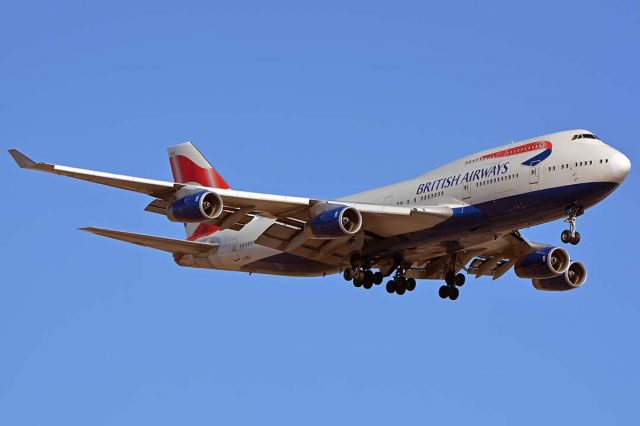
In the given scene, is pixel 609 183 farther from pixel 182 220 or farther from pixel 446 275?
pixel 182 220

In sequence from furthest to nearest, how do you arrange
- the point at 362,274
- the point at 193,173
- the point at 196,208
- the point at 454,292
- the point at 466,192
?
the point at 193,173, the point at 454,292, the point at 362,274, the point at 466,192, the point at 196,208

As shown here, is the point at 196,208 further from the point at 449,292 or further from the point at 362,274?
the point at 449,292

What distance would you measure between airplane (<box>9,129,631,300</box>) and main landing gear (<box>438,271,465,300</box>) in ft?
0.18

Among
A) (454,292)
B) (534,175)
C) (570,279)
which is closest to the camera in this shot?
(534,175)

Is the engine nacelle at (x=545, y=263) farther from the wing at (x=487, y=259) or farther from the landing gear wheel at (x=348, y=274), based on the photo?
the landing gear wheel at (x=348, y=274)

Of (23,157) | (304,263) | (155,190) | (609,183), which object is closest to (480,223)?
(609,183)

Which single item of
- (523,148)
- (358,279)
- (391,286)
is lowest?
(358,279)

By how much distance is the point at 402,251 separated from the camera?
5675cm

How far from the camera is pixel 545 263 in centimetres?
6062

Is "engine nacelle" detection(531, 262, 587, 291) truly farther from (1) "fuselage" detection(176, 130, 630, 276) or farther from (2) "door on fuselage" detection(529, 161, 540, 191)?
(2) "door on fuselage" detection(529, 161, 540, 191)

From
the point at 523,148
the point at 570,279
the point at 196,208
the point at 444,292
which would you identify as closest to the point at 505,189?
the point at 523,148

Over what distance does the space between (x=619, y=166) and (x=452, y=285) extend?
1158cm

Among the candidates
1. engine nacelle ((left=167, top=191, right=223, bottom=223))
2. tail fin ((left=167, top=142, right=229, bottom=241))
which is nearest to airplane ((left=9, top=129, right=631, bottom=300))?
engine nacelle ((left=167, top=191, right=223, bottom=223))

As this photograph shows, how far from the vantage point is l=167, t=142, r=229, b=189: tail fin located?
65438 millimetres
